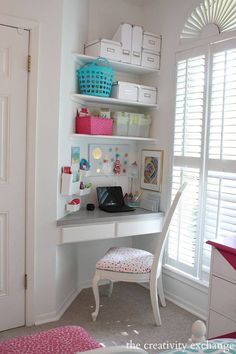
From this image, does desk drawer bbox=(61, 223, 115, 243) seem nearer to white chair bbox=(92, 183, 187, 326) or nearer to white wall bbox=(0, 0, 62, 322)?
white wall bbox=(0, 0, 62, 322)

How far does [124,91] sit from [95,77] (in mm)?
314

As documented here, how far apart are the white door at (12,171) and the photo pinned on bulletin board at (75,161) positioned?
494mm

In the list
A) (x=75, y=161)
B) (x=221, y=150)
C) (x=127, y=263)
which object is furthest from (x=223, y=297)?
(x=75, y=161)

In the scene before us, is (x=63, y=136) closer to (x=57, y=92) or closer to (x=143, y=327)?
(x=57, y=92)

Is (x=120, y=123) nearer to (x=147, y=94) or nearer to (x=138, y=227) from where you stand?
(x=147, y=94)

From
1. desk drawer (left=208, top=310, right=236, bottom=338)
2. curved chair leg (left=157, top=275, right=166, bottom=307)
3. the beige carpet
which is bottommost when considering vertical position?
the beige carpet

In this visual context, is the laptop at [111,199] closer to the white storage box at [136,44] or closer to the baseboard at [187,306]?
the baseboard at [187,306]

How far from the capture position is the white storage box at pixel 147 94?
10.1ft

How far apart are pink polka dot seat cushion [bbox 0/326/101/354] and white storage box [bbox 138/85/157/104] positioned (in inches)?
82.8

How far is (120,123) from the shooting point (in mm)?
3051

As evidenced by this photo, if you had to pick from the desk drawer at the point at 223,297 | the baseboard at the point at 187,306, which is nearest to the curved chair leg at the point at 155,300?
the baseboard at the point at 187,306

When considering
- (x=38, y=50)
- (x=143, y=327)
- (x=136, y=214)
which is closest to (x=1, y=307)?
(x=143, y=327)

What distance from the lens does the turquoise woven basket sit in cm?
276

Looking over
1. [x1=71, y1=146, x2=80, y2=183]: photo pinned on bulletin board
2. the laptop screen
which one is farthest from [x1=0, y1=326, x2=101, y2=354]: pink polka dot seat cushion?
the laptop screen
